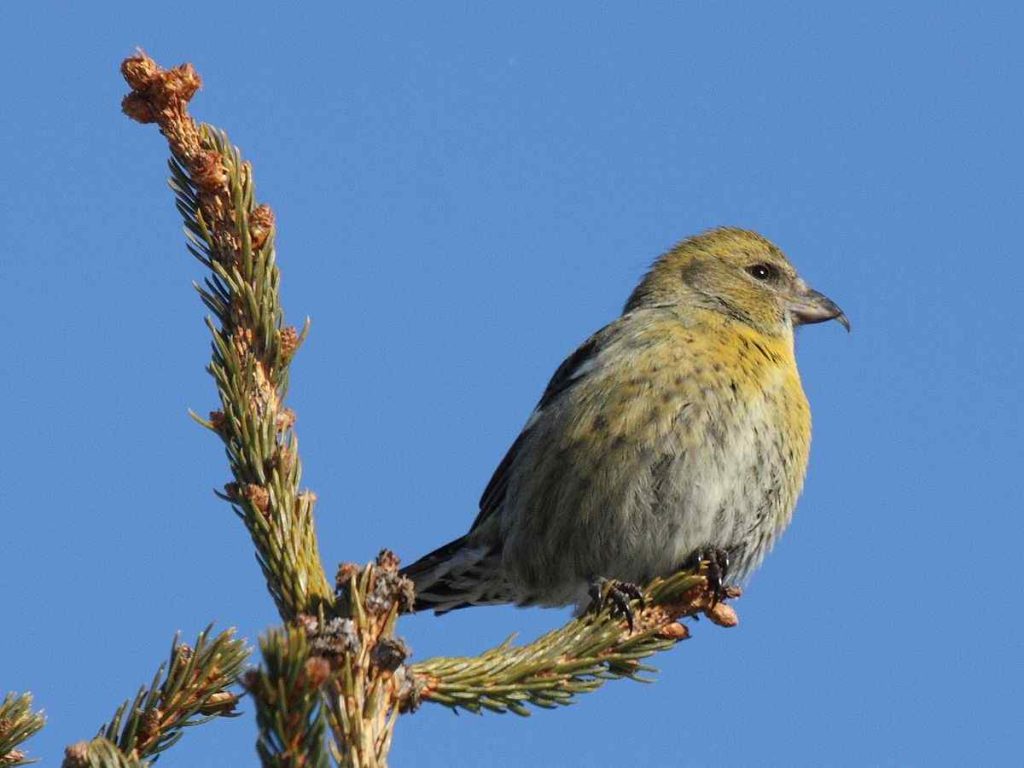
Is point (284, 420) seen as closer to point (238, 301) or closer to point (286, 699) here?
point (238, 301)

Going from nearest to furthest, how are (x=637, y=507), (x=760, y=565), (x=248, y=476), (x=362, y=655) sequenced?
(x=362, y=655) → (x=248, y=476) → (x=637, y=507) → (x=760, y=565)

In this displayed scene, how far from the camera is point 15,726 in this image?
7.91 feet

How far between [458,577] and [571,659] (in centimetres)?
268

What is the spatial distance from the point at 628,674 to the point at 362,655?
1100 mm

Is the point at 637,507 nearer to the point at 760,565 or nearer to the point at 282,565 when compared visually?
the point at 760,565

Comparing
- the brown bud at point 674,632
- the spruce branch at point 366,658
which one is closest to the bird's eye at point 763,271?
the brown bud at point 674,632

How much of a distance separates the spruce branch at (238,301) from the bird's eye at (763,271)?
13.2 ft

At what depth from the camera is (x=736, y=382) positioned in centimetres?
515

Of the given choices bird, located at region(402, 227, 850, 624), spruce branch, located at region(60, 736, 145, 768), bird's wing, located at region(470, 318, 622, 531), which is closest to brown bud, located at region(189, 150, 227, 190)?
spruce branch, located at region(60, 736, 145, 768)

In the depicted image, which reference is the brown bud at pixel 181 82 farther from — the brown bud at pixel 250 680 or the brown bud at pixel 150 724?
the brown bud at pixel 250 680

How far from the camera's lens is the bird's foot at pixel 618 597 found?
3512mm

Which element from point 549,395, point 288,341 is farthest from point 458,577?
point 288,341

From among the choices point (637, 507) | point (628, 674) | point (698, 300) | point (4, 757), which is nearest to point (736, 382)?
point (637, 507)

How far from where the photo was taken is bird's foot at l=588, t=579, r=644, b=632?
3512 mm
